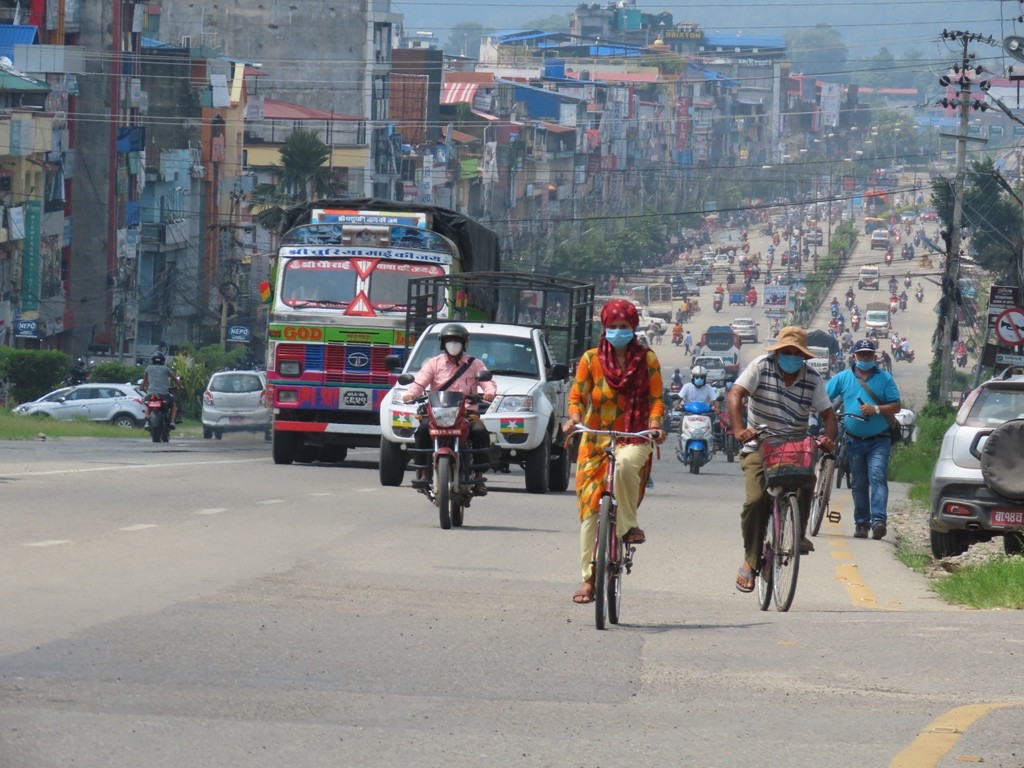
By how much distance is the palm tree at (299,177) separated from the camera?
84625 millimetres

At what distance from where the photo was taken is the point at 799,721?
742cm

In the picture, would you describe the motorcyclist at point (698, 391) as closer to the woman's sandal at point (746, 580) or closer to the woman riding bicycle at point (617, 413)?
the woman's sandal at point (746, 580)

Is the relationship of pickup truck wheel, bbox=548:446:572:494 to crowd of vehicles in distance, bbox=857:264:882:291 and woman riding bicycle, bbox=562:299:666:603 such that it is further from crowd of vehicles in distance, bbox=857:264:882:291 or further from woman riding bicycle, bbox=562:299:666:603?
crowd of vehicles in distance, bbox=857:264:882:291

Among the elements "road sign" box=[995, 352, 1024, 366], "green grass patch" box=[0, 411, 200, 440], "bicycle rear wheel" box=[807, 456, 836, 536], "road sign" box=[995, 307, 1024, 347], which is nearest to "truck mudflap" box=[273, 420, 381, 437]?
"green grass patch" box=[0, 411, 200, 440]

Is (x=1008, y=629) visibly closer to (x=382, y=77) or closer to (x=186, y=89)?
(x=186, y=89)

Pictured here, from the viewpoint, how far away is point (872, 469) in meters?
17.2

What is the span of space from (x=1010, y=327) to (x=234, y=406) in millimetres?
19805

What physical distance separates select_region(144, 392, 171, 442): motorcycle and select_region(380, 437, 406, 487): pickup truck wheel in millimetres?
12529

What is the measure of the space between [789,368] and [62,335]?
214 feet

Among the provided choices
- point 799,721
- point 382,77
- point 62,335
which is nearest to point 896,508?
point 799,721

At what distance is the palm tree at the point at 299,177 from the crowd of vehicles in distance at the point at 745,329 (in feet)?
139

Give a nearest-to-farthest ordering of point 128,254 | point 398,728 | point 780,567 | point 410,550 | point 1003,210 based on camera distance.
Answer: point 398,728
point 780,567
point 410,550
point 128,254
point 1003,210

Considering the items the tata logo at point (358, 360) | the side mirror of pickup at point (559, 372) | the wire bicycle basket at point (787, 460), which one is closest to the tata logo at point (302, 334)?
the tata logo at point (358, 360)

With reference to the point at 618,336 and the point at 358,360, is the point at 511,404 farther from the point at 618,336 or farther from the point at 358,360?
the point at 618,336
